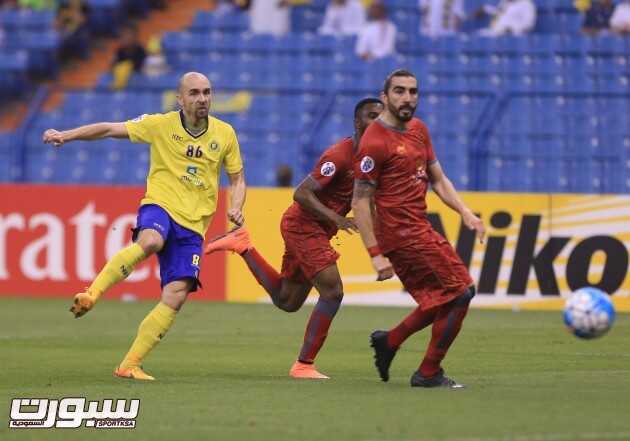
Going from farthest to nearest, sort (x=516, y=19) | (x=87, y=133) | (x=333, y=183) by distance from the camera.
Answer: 1. (x=516, y=19)
2. (x=333, y=183)
3. (x=87, y=133)

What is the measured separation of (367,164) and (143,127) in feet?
6.98

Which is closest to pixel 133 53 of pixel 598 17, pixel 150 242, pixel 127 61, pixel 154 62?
pixel 127 61

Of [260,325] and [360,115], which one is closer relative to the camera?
[360,115]

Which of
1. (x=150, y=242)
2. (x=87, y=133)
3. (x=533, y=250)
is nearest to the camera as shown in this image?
(x=150, y=242)

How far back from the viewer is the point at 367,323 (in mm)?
17547

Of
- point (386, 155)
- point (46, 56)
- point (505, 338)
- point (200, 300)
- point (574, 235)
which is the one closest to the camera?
point (386, 155)

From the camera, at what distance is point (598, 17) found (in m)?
23.7

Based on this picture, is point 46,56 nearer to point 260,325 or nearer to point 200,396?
point 260,325

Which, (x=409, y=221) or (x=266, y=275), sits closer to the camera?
(x=409, y=221)

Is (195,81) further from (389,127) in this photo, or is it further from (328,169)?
(389,127)

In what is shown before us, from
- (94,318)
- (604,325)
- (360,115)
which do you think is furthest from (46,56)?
(604,325)

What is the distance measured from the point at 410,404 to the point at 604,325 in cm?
147

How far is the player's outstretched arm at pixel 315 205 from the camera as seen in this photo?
1134 centimetres

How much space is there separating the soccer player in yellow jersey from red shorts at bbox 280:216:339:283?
46 cm
